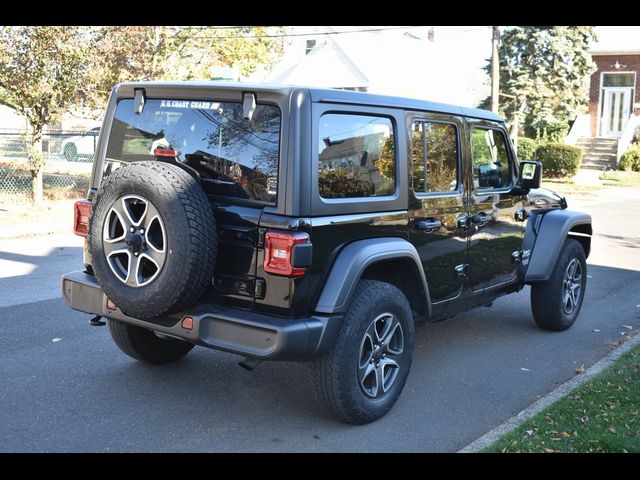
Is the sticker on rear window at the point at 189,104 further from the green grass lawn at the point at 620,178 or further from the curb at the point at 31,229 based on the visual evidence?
the green grass lawn at the point at 620,178

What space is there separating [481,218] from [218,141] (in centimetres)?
234

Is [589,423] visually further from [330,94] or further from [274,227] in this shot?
[330,94]

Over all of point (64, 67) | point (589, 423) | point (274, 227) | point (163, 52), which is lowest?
point (589, 423)

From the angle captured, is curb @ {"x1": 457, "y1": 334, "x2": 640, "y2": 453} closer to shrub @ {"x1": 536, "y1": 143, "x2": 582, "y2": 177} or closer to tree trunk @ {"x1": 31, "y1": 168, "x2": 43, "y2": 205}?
tree trunk @ {"x1": 31, "y1": 168, "x2": 43, "y2": 205}

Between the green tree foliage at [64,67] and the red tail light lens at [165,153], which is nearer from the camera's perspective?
the red tail light lens at [165,153]

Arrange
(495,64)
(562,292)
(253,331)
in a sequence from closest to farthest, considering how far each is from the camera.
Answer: (253,331), (562,292), (495,64)

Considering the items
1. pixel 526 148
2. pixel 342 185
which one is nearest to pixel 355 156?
pixel 342 185

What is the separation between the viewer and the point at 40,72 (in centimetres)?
1342

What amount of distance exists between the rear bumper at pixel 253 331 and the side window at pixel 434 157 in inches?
54.2

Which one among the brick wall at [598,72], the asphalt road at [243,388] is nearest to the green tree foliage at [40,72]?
the asphalt road at [243,388]

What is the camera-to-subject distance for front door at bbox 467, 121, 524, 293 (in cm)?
559

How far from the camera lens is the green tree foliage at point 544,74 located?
3238 cm

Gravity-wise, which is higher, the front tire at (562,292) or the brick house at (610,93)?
the brick house at (610,93)
